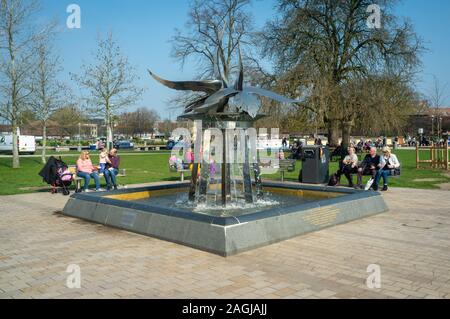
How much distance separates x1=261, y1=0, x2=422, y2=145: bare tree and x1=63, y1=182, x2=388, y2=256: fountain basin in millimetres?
17915

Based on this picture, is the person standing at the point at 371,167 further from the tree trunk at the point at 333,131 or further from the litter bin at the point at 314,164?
the tree trunk at the point at 333,131

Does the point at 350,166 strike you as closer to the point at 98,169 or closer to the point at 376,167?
the point at 376,167

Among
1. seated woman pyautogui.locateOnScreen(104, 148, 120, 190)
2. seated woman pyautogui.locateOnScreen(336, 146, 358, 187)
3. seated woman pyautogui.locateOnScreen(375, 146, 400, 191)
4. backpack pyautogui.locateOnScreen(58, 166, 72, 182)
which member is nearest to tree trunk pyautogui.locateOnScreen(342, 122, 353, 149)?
seated woman pyautogui.locateOnScreen(336, 146, 358, 187)

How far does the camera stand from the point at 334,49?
2978cm

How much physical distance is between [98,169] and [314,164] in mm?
7895

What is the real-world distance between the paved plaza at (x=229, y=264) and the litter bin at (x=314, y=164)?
6920 millimetres

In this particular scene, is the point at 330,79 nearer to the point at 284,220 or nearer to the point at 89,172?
the point at 89,172

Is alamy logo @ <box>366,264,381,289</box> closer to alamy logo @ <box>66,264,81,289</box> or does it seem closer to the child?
alamy logo @ <box>66,264,81,289</box>

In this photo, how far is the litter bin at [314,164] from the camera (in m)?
15.6

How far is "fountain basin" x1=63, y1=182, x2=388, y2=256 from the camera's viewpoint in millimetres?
6480

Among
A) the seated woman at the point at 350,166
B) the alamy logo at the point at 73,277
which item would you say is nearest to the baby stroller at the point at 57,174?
the alamy logo at the point at 73,277

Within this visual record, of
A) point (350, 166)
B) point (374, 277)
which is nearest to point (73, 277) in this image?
point (374, 277)

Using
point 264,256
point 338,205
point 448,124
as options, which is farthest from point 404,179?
point 448,124
